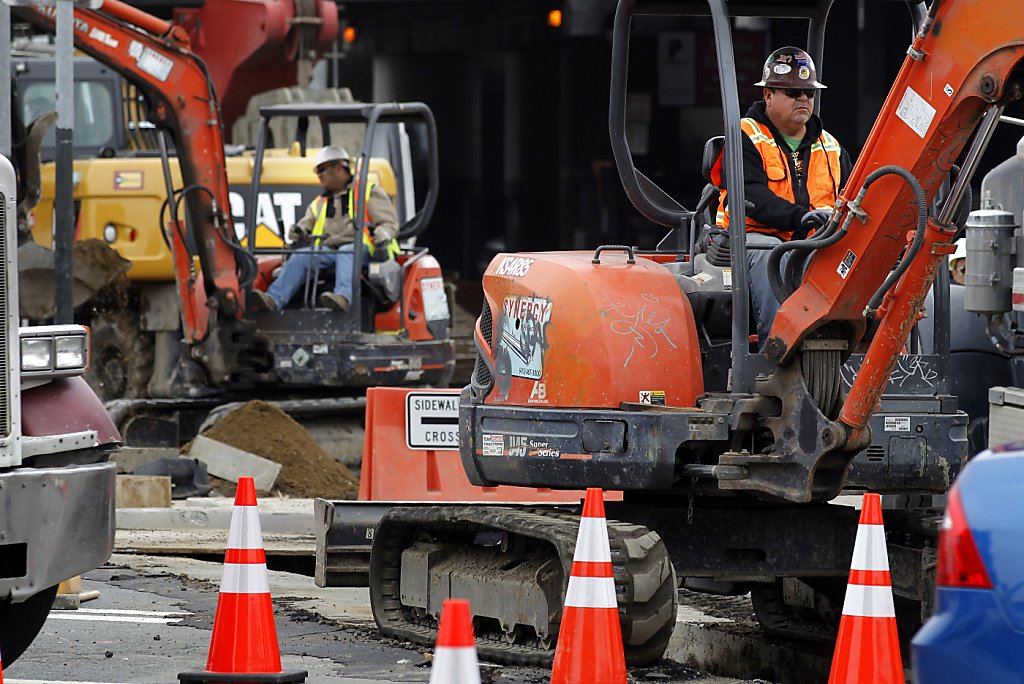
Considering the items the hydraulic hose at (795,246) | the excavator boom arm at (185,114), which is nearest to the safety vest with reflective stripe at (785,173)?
the hydraulic hose at (795,246)

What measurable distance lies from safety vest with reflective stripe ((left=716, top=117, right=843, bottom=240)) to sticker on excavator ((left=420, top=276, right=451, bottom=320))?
7896mm

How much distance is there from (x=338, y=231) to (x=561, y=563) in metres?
7.62

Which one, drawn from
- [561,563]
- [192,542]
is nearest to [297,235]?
[192,542]

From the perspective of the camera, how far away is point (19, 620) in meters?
7.20

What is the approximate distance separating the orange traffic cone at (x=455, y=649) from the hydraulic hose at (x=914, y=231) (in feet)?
10.3

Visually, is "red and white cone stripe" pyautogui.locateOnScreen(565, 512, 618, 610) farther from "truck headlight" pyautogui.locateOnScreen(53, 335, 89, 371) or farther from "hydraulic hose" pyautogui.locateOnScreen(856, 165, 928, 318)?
"truck headlight" pyautogui.locateOnScreen(53, 335, 89, 371)

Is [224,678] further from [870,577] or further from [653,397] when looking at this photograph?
[870,577]

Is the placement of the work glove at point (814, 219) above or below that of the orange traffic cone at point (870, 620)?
above

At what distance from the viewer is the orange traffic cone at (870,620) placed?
639 centimetres

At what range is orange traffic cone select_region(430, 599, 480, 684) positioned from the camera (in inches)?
178

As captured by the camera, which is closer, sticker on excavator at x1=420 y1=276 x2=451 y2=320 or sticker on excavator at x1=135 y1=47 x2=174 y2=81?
sticker on excavator at x1=135 y1=47 x2=174 y2=81

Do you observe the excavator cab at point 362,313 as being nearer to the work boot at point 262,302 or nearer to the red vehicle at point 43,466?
the work boot at point 262,302

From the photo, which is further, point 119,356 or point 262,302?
point 119,356

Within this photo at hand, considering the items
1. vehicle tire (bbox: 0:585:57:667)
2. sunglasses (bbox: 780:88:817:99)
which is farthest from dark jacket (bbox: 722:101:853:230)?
vehicle tire (bbox: 0:585:57:667)
